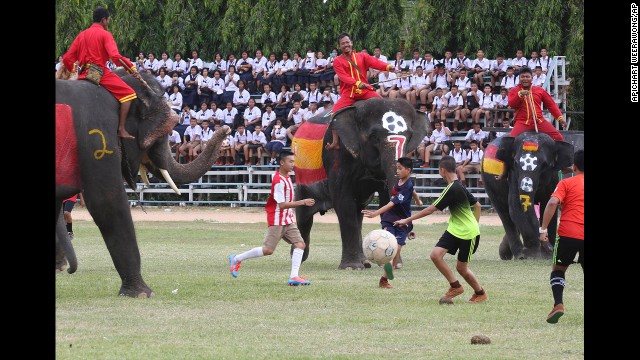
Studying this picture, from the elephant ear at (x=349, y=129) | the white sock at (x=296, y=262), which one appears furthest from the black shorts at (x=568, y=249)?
the elephant ear at (x=349, y=129)

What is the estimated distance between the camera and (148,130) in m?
14.3

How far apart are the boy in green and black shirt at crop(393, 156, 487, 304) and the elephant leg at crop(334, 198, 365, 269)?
4367 millimetres

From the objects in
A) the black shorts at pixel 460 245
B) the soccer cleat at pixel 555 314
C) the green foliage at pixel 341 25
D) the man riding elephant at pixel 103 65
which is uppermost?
the green foliage at pixel 341 25

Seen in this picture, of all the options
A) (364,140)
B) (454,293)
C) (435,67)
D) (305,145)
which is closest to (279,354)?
(454,293)

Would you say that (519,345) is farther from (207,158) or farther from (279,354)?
(207,158)

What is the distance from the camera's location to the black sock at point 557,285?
38.5ft

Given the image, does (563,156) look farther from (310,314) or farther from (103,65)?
(103,65)

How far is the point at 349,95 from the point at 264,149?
655 inches

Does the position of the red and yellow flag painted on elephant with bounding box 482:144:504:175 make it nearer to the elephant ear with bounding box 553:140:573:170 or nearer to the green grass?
the elephant ear with bounding box 553:140:573:170

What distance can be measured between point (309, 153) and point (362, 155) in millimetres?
1484

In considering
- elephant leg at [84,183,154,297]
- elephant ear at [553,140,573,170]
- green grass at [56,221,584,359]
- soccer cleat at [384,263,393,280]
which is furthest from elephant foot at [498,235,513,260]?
elephant leg at [84,183,154,297]

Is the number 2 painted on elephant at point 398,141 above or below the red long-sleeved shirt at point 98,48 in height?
below

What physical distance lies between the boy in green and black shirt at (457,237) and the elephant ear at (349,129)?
179 inches

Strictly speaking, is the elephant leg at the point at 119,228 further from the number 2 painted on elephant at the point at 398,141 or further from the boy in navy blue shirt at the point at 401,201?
the number 2 painted on elephant at the point at 398,141
